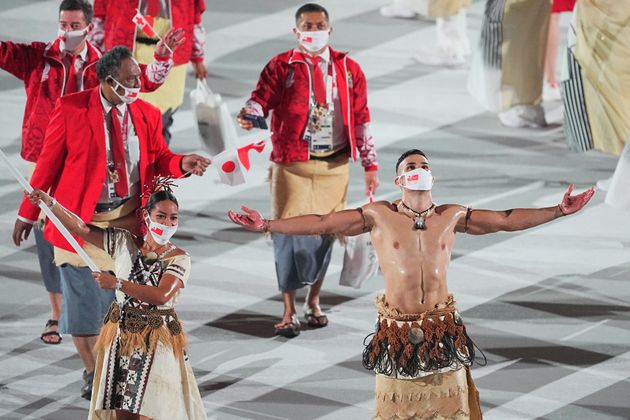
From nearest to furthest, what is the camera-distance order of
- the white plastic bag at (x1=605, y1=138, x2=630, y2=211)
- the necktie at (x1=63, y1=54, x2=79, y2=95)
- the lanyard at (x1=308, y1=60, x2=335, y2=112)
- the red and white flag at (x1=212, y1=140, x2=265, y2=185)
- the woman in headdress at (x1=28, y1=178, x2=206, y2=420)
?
1. the woman in headdress at (x1=28, y1=178, x2=206, y2=420)
2. the red and white flag at (x1=212, y1=140, x2=265, y2=185)
3. the necktie at (x1=63, y1=54, x2=79, y2=95)
4. the lanyard at (x1=308, y1=60, x2=335, y2=112)
5. the white plastic bag at (x1=605, y1=138, x2=630, y2=211)

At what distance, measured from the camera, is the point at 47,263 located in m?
8.57

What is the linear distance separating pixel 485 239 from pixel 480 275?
71cm

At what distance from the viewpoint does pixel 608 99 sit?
451 inches

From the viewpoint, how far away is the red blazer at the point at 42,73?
832 centimetres

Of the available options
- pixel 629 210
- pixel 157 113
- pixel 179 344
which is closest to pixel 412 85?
pixel 629 210

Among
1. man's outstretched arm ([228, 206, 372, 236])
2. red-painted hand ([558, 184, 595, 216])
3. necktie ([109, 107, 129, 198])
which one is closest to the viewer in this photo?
red-painted hand ([558, 184, 595, 216])

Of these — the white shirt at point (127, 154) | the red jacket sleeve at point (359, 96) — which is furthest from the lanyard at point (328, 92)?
the white shirt at point (127, 154)

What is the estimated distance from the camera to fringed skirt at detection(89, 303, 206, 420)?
6715 millimetres

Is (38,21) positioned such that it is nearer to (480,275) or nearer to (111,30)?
(111,30)

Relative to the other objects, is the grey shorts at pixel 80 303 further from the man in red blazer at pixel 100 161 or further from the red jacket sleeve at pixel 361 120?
the red jacket sleeve at pixel 361 120

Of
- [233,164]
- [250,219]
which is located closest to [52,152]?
[233,164]

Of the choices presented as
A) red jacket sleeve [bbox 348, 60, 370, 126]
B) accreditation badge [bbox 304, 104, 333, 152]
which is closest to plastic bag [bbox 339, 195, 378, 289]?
accreditation badge [bbox 304, 104, 333, 152]

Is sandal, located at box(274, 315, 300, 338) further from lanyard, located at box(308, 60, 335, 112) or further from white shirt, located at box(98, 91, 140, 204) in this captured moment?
white shirt, located at box(98, 91, 140, 204)

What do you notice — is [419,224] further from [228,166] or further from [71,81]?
[71,81]
